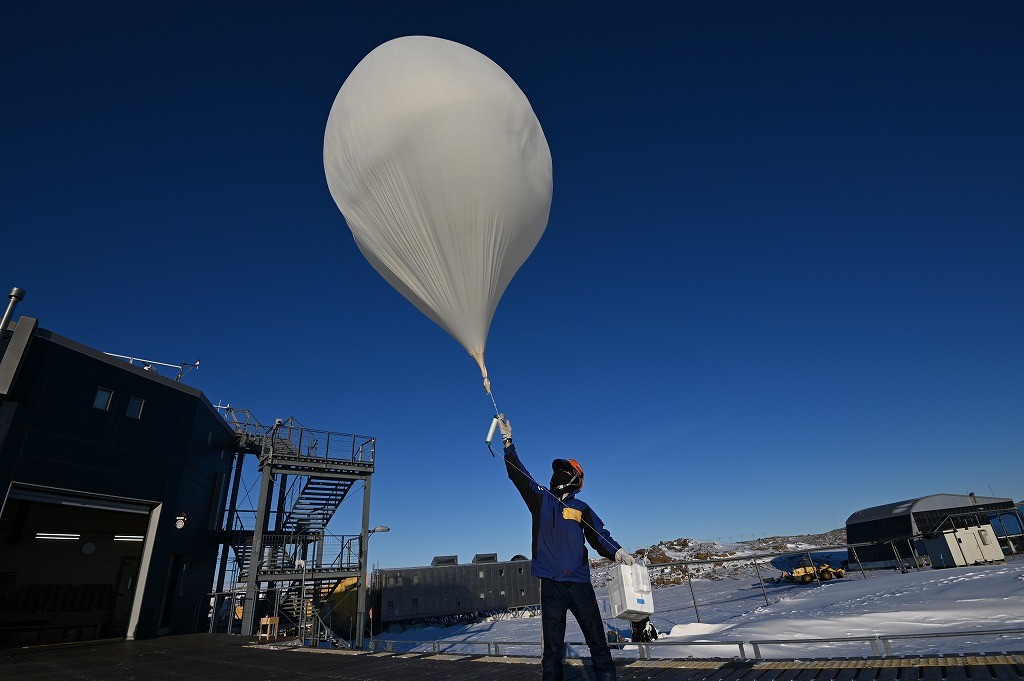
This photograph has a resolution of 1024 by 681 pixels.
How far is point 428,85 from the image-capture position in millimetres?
5570

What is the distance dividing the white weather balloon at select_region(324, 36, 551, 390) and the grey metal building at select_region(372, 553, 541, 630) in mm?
31739

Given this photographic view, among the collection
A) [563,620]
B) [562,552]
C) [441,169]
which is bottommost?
[563,620]

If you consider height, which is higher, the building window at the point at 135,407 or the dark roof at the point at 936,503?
the building window at the point at 135,407

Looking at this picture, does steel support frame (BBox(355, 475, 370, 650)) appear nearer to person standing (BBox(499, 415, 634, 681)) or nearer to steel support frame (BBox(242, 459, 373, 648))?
steel support frame (BBox(242, 459, 373, 648))

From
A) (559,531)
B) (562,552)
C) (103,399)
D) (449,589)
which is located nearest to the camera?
(562,552)

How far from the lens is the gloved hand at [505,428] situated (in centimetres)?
506

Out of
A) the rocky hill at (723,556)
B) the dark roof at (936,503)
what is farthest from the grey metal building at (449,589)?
the dark roof at (936,503)

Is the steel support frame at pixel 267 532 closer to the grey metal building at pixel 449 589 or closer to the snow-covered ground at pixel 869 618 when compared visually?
the snow-covered ground at pixel 869 618

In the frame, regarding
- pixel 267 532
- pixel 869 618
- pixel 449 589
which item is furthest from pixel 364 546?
pixel 449 589

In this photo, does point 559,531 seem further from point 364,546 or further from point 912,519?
point 912,519

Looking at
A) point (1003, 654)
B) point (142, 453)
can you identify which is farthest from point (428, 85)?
point (142, 453)

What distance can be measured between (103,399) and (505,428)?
584 inches

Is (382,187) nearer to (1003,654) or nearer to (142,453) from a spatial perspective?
(1003,654)

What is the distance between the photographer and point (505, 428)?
509cm
